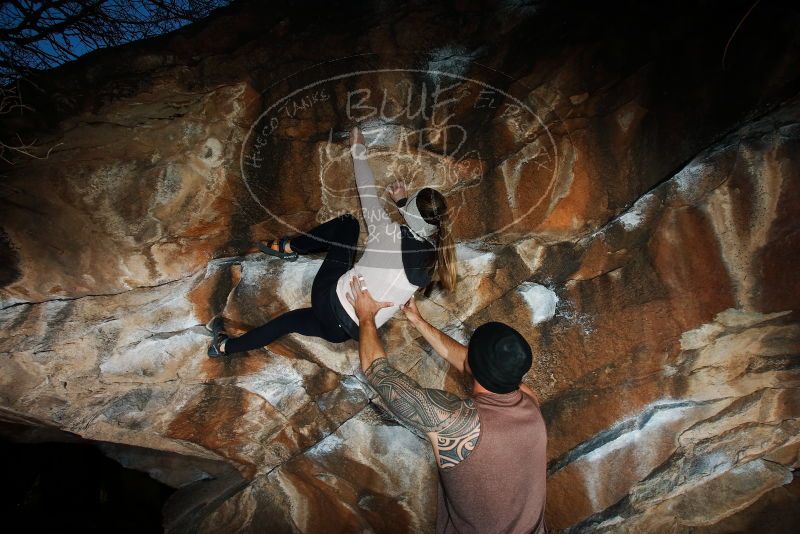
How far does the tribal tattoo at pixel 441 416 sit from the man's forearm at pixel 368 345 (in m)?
0.21

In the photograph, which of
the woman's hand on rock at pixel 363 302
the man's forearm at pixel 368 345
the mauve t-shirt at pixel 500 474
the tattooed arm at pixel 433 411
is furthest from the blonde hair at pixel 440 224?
the mauve t-shirt at pixel 500 474

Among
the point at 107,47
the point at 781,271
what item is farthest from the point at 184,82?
the point at 781,271

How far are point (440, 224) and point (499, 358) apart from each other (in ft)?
2.72

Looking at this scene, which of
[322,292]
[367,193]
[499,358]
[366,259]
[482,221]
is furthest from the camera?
[482,221]

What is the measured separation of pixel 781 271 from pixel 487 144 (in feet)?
6.78

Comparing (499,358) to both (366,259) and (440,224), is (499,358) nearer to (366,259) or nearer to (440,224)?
(440,224)

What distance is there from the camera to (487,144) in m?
3.05

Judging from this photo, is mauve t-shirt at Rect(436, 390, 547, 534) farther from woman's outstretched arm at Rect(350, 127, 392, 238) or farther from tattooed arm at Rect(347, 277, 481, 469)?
woman's outstretched arm at Rect(350, 127, 392, 238)

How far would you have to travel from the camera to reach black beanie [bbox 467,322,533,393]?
83.5 inches

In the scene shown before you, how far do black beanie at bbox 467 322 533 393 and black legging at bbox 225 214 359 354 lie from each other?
1.02 m

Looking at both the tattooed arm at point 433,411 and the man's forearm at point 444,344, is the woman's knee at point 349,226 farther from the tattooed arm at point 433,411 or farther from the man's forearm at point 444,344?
the tattooed arm at point 433,411

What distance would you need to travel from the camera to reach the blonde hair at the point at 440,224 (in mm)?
2361

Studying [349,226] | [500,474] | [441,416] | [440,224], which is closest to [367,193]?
[349,226]

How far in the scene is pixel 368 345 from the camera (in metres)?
2.47
